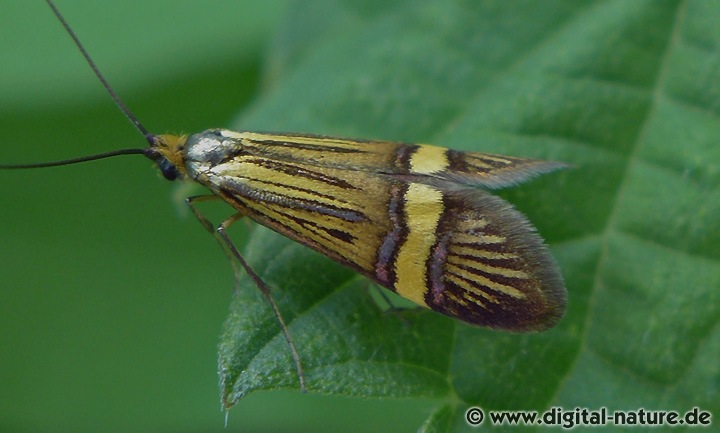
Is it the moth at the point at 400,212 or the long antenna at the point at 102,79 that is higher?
the long antenna at the point at 102,79

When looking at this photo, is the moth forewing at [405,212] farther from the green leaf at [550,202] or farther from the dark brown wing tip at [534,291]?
the green leaf at [550,202]

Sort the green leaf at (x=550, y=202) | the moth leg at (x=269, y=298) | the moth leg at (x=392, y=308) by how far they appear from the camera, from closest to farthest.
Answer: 1. the moth leg at (x=269, y=298)
2. the green leaf at (x=550, y=202)
3. the moth leg at (x=392, y=308)

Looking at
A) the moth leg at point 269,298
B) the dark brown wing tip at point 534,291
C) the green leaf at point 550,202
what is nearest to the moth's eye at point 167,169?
the moth leg at point 269,298

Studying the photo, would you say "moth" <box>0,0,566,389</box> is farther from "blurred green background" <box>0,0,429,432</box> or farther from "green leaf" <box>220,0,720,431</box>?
"blurred green background" <box>0,0,429,432</box>

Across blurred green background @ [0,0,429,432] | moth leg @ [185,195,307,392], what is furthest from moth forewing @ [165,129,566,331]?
blurred green background @ [0,0,429,432]

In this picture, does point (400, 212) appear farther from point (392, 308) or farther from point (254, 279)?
point (254, 279)

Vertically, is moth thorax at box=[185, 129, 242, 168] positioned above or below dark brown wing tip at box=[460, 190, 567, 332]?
above

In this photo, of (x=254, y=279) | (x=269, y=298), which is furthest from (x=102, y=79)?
(x=269, y=298)
